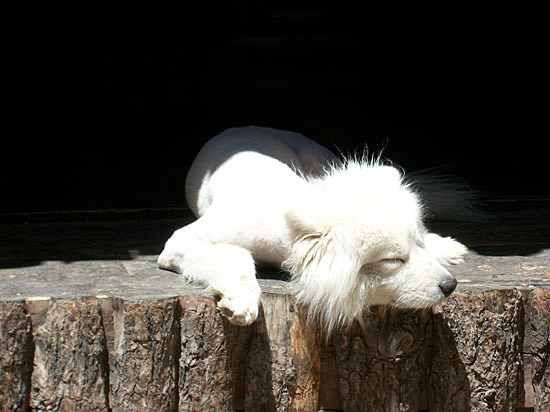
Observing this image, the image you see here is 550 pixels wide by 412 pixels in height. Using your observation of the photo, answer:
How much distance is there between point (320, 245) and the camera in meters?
3.04

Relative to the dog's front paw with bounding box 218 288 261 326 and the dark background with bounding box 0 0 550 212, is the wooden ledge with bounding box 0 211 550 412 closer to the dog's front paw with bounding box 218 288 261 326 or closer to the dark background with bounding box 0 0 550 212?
the dog's front paw with bounding box 218 288 261 326

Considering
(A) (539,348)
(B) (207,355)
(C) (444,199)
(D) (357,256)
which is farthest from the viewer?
(C) (444,199)

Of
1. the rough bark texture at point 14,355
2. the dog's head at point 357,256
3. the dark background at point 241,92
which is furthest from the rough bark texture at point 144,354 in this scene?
the dark background at point 241,92

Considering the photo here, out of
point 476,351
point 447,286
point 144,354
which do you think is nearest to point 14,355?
point 144,354

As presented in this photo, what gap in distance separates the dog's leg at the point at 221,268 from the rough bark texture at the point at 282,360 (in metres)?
0.13

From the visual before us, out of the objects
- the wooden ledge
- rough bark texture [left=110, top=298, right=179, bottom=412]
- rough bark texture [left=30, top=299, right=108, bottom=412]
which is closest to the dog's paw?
the wooden ledge

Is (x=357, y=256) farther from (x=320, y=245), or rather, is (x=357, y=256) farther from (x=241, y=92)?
(x=241, y=92)

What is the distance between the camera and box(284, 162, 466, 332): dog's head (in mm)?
2977

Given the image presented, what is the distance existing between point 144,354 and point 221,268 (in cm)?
41

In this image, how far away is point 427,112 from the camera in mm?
8203

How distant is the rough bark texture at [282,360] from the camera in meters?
3.17

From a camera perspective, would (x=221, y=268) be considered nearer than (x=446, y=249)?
Yes

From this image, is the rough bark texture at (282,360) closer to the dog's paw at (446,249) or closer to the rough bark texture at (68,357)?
the rough bark texture at (68,357)

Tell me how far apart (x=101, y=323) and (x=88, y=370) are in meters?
0.17
